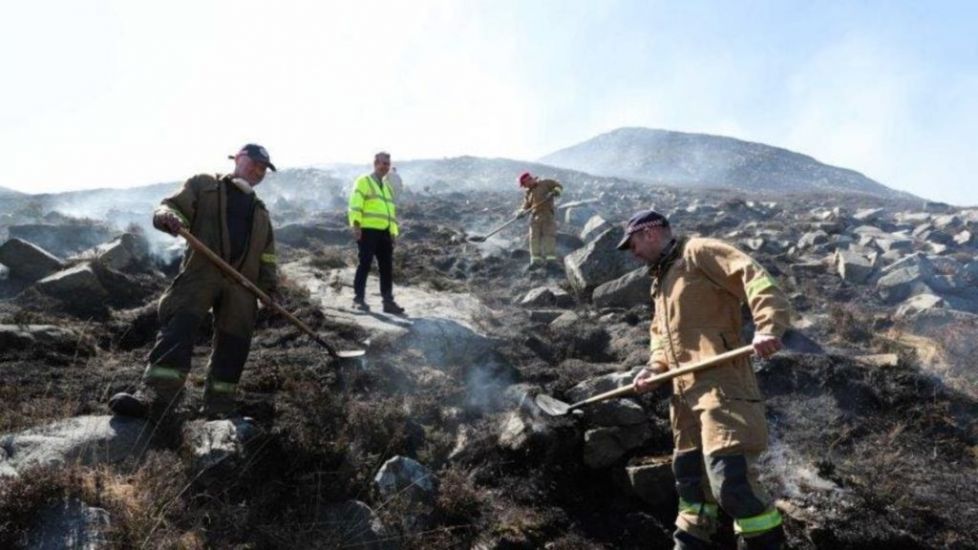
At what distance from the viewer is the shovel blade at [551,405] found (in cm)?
445

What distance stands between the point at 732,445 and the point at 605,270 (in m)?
5.69

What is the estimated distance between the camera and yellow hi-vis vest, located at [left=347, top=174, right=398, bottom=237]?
6648 millimetres

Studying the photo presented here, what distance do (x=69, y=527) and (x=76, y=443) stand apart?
2.32ft

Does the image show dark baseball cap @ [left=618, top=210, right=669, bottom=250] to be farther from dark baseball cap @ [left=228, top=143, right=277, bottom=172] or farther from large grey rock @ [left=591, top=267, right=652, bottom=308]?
large grey rock @ [left=591, top=267, right=652, bottom=308]

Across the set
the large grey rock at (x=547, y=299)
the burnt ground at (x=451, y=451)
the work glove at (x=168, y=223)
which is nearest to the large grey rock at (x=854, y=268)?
the burnt ground at (x=451, y=451)

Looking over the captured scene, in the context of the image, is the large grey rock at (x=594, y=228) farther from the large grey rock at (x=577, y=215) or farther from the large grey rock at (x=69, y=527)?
the large grey rock at (x=69, y=527)

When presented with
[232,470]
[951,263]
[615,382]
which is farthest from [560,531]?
[951,263]

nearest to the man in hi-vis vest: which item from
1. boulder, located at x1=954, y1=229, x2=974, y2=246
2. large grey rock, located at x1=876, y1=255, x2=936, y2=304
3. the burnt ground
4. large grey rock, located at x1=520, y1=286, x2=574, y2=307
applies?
the burnt ground

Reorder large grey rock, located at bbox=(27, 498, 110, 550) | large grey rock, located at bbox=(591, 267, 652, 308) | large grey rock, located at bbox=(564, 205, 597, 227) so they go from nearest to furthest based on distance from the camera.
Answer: large grey rock, located at bbox=(27, 498, 110, 550), large grey rock, located at bbox=(591, 267, 652, 308), large grey rock, located at bbox=(564, 205, 597, 227)

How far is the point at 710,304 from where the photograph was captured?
324 cm

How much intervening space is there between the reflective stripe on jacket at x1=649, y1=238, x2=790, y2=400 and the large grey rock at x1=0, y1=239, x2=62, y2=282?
7.19 m

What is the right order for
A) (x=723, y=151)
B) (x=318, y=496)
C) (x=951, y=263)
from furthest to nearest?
(x=723, y=151) → (x=951, y=263) → (x=318, y=496)

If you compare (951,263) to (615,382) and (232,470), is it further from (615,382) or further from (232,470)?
(232,470)

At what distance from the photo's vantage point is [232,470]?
11.0 ft
